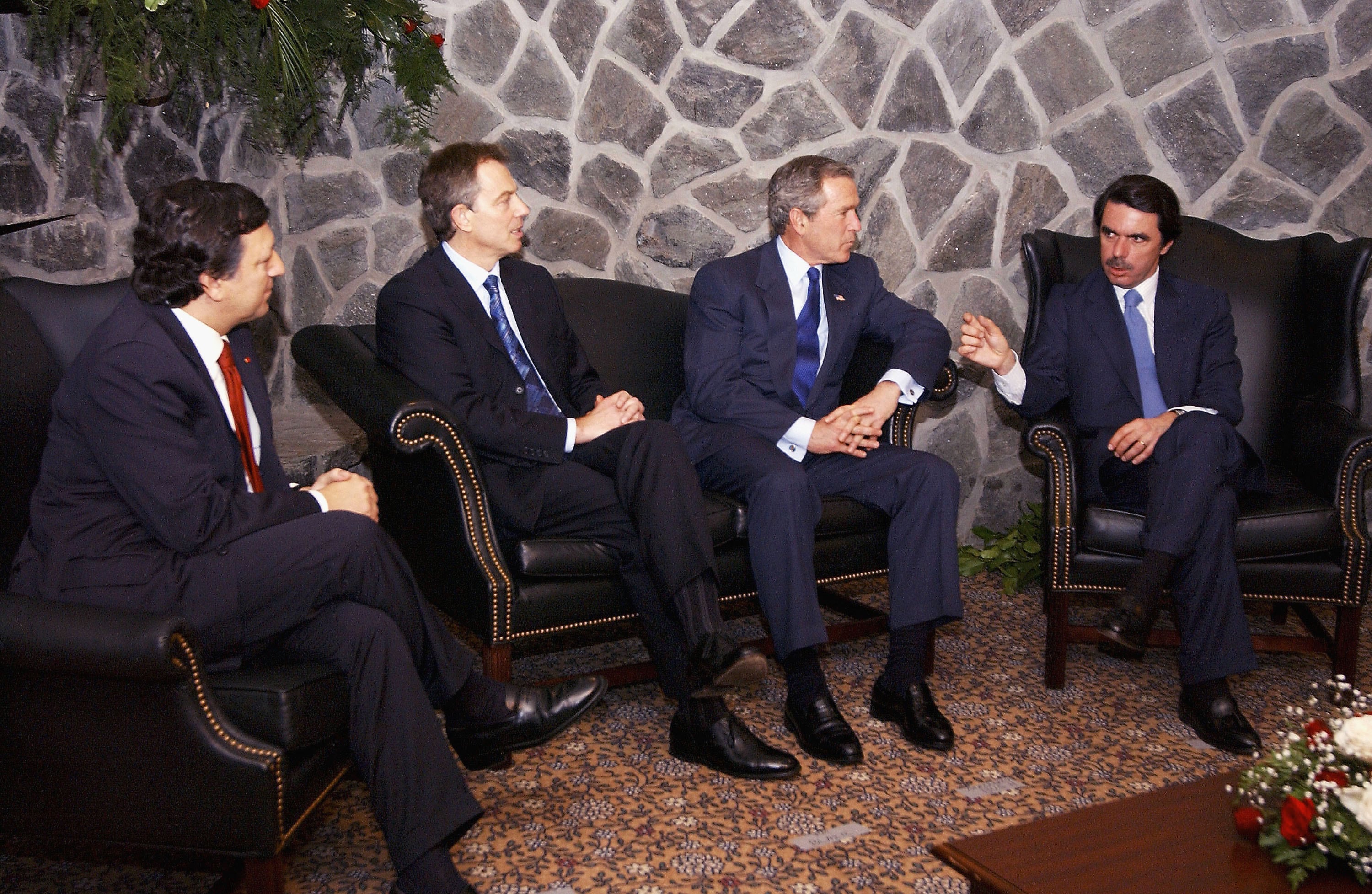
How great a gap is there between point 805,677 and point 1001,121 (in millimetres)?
2006

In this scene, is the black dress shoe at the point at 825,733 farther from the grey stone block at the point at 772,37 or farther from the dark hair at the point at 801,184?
the grey stone block at the point at 772,37

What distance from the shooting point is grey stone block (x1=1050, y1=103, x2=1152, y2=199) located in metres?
3.79

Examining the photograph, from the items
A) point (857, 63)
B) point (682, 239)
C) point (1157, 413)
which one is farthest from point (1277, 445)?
point (682, 239)

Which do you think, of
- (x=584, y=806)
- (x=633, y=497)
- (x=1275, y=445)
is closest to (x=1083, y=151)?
(x=1275, y=445)

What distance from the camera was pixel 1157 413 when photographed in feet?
10.6

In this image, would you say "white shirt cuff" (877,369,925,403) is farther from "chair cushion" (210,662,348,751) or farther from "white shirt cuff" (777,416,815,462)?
"chair cushion" (210,662,348,751)

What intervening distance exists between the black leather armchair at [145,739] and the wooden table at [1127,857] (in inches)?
37.6

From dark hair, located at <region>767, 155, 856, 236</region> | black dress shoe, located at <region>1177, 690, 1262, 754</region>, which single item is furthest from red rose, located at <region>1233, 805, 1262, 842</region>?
dark hair, located at <region>767, 155, 856, 236</region>

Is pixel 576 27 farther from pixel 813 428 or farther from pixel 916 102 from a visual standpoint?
pixel 813 428

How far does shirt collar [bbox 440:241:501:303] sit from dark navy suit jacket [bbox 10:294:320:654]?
979mm

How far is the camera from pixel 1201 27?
3750 mm

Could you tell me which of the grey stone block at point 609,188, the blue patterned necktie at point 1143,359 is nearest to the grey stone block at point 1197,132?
the blue patterned necktie at point 1143,359

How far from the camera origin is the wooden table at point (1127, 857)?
5.02 feet

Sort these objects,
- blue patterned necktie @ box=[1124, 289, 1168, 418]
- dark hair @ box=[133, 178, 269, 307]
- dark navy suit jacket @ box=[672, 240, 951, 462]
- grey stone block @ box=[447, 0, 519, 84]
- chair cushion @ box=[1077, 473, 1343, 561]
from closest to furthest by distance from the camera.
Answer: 1. dark hair @ box=[133, 178, 269, 307]
2. chair cushion @ box=[1077, 473, 1343, 561]
3. dark navy suit jacket @ box=[672, 240, 951, 462]
4. blue patterned necktie @ box=[1124, 289, 1168, 418]
5. grey stone block @ box=[447, 0, 519, 84]
